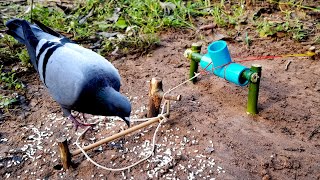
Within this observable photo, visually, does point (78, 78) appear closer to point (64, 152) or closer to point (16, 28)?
point (64, 152)

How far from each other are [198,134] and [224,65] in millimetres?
620

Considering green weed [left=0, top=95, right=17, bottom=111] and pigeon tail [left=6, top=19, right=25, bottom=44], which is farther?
green weed [left=0, top=95, right=17, bottom=111]

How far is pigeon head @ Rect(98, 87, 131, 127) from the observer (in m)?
2.63

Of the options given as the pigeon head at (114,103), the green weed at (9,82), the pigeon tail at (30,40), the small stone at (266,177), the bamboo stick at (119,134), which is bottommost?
the small stone at (266,177)

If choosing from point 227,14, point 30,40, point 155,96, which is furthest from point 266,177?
point 227,14

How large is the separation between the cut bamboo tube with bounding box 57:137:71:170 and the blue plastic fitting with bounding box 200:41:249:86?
1.37 meters

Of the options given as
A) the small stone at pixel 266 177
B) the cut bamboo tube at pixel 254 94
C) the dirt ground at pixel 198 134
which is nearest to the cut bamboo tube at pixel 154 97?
the dirt ground at pixel 198 134

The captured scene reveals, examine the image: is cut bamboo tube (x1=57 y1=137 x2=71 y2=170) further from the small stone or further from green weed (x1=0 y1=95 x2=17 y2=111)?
the small stone

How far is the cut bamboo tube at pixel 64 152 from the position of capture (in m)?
2.51

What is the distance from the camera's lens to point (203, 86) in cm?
367

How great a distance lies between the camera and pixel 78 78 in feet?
8.84

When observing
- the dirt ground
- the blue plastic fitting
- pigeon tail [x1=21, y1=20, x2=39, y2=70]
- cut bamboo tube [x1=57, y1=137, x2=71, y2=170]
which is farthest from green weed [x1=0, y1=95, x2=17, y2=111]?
the blue plastic fitting


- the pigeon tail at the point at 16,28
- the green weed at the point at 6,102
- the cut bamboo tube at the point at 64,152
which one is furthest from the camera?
the green weed at the point at 6,102

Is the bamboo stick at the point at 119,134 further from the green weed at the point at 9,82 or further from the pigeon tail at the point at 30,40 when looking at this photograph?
the green weed at the point at 9,82
